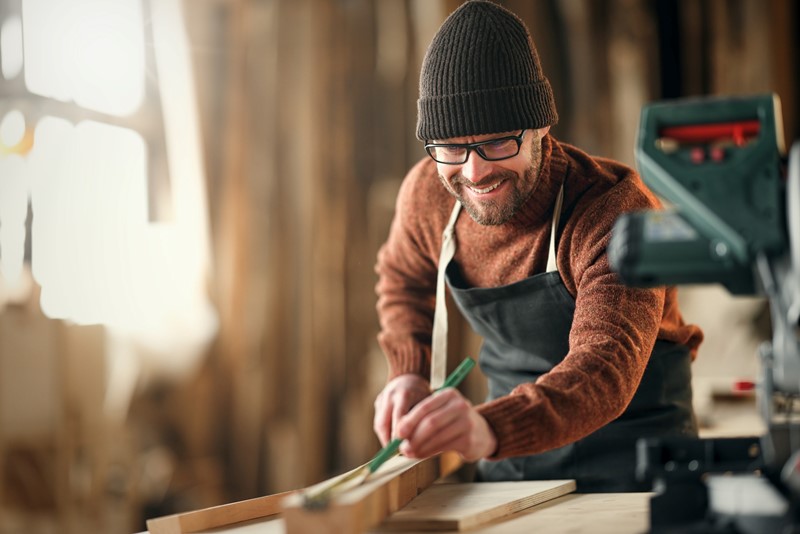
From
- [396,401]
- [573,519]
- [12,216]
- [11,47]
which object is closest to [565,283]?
[396,401]

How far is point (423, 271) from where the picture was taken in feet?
6.73

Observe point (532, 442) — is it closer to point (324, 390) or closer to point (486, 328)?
point (486, 328)

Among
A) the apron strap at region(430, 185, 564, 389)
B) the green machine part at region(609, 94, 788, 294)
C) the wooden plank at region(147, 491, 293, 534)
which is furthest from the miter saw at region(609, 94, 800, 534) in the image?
the apron strap at region(430, 185, 564, 389)

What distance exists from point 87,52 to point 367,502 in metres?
2.02

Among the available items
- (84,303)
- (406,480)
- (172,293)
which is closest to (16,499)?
(84,303)

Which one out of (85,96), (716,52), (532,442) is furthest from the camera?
(716,52)

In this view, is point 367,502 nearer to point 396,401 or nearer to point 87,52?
point 396,401

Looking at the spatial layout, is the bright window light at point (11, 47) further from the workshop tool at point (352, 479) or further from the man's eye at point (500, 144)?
the workshop tool at point (352, 479)

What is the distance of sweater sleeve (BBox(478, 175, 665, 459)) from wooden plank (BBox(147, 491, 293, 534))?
42 cm

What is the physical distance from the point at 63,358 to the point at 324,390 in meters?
0.92

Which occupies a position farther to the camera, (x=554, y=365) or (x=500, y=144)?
(x=554, y=365)

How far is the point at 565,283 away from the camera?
1.71 m

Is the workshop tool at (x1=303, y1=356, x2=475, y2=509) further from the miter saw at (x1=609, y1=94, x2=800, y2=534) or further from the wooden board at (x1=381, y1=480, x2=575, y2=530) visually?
the miter saw at (x1=609, y1=94, x2=800, y2=534)

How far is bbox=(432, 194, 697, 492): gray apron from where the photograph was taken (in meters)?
1.76
